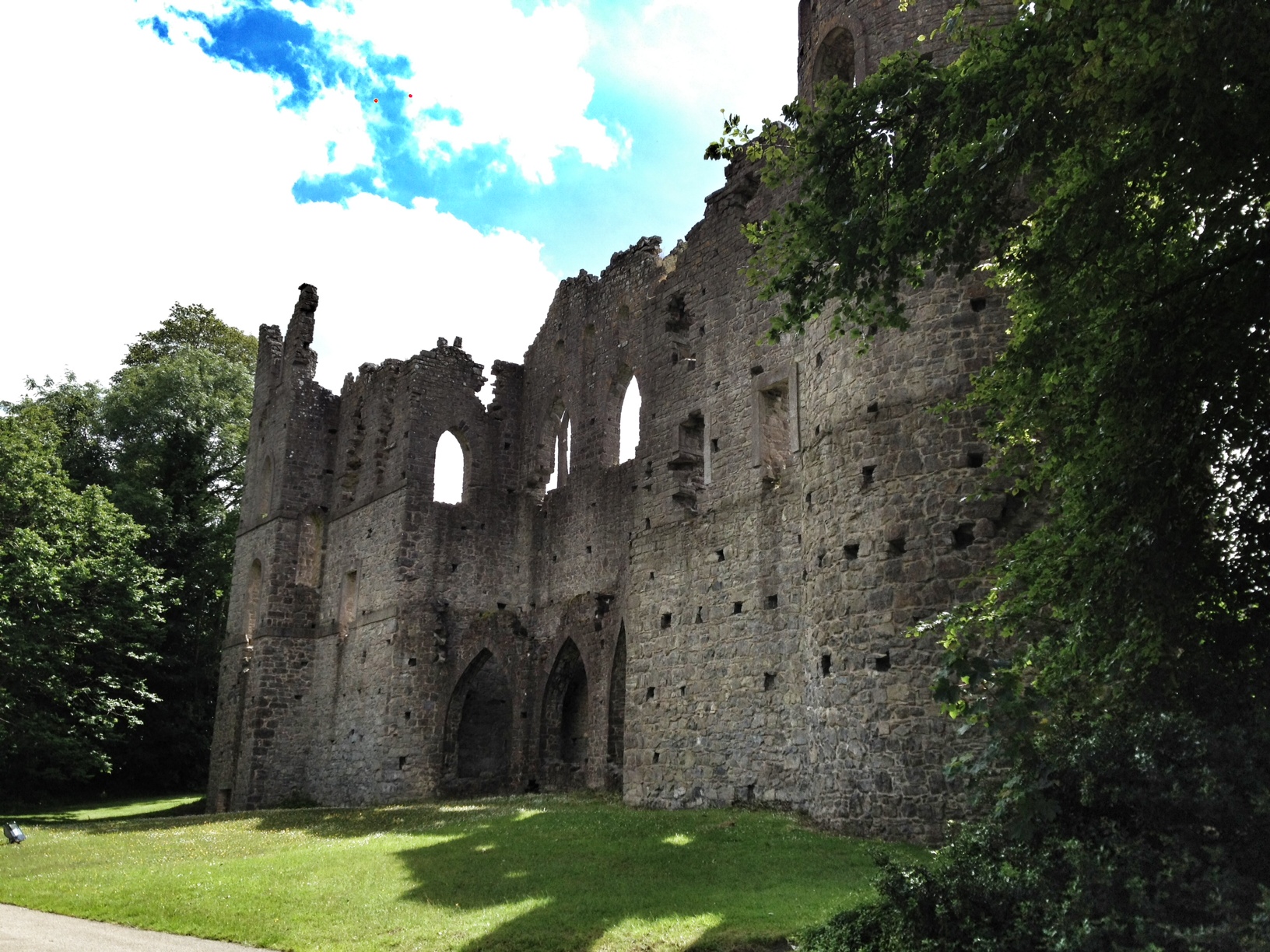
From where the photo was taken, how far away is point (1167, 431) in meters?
8.52

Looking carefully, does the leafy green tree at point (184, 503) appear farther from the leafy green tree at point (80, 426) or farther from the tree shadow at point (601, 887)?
the tree shadow at point (601, 887)

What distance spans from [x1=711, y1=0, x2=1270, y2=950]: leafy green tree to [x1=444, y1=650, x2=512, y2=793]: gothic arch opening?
62.8 ft

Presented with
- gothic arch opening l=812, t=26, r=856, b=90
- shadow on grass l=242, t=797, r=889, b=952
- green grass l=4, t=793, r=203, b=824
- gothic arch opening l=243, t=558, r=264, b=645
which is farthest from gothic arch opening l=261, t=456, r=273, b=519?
gothic arch opening l=812, t=26, r=856, b=90

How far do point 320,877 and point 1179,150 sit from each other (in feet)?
37.3

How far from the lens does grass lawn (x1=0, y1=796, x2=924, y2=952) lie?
9914 millimetres

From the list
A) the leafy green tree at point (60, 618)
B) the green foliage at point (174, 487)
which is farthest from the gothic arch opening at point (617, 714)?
the green foliage at point (174, 487)

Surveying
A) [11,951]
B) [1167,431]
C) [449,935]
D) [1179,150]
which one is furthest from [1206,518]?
[11,951]

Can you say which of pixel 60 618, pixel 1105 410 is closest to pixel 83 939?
pixel 1105 410

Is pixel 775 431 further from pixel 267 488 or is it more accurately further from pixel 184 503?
pixel 184 503

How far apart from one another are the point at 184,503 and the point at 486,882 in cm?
2939

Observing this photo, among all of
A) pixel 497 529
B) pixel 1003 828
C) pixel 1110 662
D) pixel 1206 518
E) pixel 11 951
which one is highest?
pixel 497 529

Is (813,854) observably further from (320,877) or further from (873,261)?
(873,261)

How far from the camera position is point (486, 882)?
12.4 m

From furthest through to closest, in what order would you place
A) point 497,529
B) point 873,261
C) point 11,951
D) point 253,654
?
point 253,654, point 497,529, point 11,951, point 873,261
